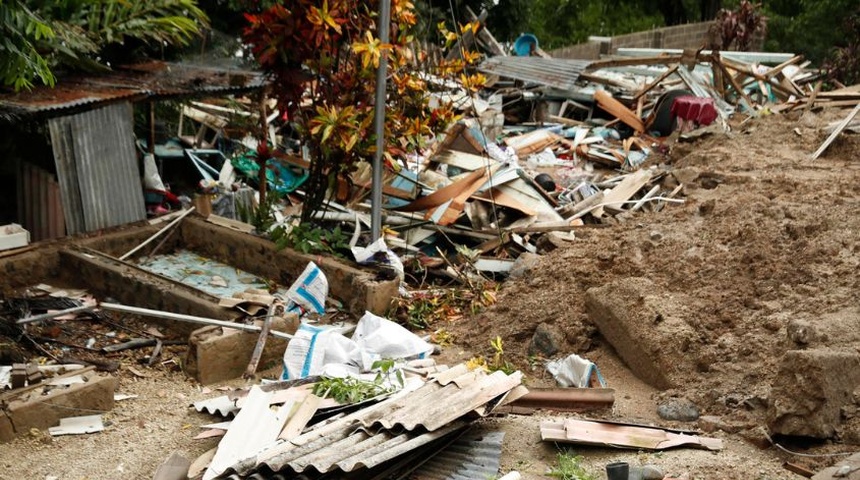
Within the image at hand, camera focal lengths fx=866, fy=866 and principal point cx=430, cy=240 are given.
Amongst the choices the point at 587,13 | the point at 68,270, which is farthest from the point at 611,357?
the point at 587,13

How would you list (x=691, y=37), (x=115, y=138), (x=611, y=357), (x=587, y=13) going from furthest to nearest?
(x=587, y=13)
(x=691, y=37)
(x=115, y=138)
(x=611, y=357)

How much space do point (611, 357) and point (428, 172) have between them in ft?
14.3

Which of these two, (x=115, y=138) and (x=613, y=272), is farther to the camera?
(x=115, y=138)

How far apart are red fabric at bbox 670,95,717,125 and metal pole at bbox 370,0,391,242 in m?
6.97

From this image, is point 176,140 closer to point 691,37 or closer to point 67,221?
point 67,221

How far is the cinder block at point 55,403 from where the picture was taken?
5.46 m

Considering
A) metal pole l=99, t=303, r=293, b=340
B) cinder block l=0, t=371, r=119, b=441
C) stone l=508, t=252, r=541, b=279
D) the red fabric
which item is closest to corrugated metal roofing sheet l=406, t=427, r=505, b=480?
metal pole l=99, t=303, r=293, b=340

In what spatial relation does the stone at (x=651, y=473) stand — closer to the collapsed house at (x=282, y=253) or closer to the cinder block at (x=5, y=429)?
the collapsed house at (x=282, y=253)

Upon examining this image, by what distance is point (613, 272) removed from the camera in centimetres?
738

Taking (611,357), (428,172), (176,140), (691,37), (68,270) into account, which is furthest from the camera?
(691,37)

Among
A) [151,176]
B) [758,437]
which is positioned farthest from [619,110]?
[758,437]

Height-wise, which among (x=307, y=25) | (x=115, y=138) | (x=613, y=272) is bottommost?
(x=613, y=272)

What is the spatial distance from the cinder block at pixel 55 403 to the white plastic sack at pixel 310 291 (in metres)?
1.81


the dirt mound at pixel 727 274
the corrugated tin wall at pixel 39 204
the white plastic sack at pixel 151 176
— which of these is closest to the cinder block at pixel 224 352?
the dirt mound at pixel 727 274
